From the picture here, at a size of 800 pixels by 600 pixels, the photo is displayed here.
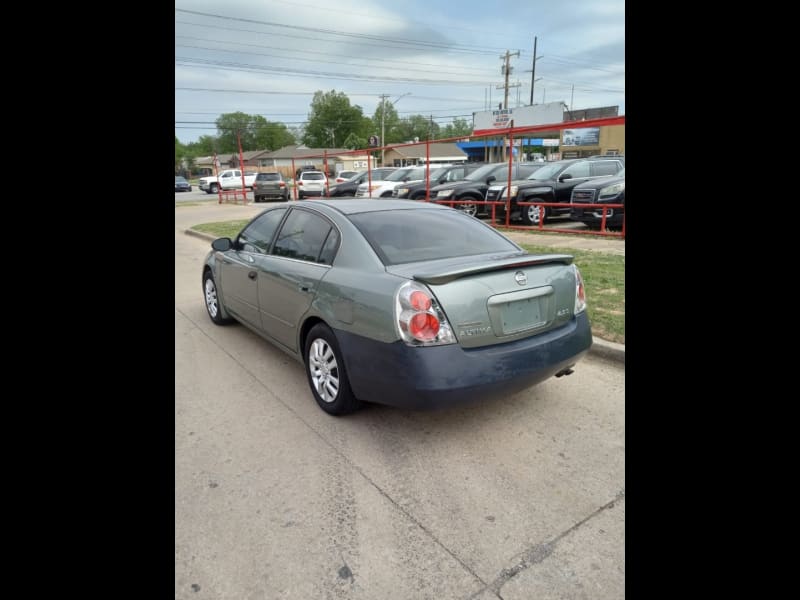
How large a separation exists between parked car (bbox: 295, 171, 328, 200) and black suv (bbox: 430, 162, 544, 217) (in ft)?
40.0

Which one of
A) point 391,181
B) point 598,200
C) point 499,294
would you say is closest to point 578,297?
point 499,294

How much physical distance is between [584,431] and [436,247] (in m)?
1.61

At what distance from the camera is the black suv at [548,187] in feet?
41.1

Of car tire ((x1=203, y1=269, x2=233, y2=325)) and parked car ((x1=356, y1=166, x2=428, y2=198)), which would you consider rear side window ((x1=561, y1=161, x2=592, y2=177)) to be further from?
car tire ((x1=203, y1=269, x2=233, y2=325))

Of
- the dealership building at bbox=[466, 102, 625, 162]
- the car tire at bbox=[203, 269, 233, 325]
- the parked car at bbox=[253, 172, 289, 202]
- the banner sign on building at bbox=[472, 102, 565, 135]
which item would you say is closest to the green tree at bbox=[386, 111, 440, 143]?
the dealership building at bbox=[466, 102, 625, 162]

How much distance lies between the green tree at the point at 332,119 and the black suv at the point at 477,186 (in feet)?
311

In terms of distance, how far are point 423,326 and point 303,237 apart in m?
1.71

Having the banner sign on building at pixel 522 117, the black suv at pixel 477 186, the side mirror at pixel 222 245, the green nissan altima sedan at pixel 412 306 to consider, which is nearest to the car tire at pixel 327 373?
the green nissan altima sedan at pixel 412 306

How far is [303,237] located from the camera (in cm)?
418

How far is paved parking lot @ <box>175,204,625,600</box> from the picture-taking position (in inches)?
85.3

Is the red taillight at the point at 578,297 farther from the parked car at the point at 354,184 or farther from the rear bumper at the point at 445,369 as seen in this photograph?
the parked car at the point at 354,184
